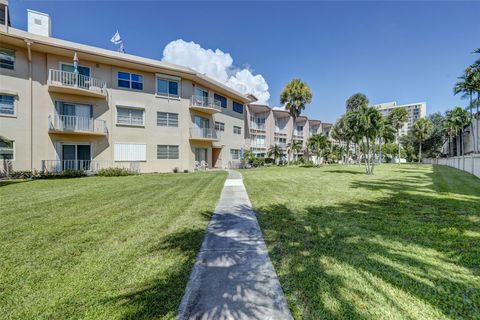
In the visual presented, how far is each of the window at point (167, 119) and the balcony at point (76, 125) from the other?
454cm

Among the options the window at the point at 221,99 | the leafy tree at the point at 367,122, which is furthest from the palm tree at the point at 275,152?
the leafy tree at the point at 367,122

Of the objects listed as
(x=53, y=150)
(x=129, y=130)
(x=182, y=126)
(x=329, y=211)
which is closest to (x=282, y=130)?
(x=182, y=126)

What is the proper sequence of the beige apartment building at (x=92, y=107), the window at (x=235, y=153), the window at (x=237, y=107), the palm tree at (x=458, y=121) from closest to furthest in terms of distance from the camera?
the beige apartment building at (x=92, y=107) < the window at (x=235, y=153) < the window at (x=237, y=107) < the palm tree at (x=458, y=121)

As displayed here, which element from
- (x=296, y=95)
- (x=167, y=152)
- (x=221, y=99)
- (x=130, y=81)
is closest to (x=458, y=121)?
(x=296, y=95)

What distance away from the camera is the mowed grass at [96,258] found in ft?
8.10

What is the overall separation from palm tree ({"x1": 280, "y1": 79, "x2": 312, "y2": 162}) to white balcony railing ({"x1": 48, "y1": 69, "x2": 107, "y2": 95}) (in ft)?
80.3

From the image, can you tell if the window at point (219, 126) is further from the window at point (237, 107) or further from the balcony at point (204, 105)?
the window at point (237, 107)

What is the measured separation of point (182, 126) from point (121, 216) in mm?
16978

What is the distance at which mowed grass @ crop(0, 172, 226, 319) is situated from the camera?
2469 millimetres

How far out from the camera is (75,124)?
16828 mm

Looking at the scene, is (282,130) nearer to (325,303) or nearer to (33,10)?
(33,10)

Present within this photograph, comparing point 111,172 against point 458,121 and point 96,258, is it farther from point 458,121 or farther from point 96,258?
point 458,121

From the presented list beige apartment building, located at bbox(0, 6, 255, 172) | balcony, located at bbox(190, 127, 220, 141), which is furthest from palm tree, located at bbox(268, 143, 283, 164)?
beige apartment building, located at bbox(0, 6, 255, 172)

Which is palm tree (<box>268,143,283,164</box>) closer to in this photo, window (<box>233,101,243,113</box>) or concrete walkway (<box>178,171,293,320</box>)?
window (<box>233,101,243,113</box>)
